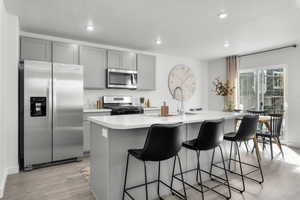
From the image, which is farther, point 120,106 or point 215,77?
point 215,77

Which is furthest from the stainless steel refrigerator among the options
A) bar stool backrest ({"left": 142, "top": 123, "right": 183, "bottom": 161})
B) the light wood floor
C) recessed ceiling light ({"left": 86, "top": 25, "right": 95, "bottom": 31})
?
bar stool backrest ({"left": 142, "top": 123, "right": 183, "bottom": 161})

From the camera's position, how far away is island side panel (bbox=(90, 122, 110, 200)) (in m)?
1.96

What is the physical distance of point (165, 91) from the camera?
5832mm

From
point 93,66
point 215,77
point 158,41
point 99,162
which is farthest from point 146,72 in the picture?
point 99,162

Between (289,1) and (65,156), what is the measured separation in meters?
4.43

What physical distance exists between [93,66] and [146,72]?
1.45 metres

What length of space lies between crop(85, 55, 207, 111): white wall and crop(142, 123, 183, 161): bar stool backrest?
310cm

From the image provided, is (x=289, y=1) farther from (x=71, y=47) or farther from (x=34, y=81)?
(x=34, y=81)

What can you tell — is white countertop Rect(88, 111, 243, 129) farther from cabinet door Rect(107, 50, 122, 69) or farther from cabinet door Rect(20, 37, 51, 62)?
cabinet door Rect(107, 50, 122, 69)

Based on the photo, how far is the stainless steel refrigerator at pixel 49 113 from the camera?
3193mm

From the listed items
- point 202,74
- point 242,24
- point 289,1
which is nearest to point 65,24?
point 242,24

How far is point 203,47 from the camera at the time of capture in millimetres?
4930

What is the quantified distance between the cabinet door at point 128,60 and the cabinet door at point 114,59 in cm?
11

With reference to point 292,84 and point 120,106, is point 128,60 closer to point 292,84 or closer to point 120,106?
point 120,106
